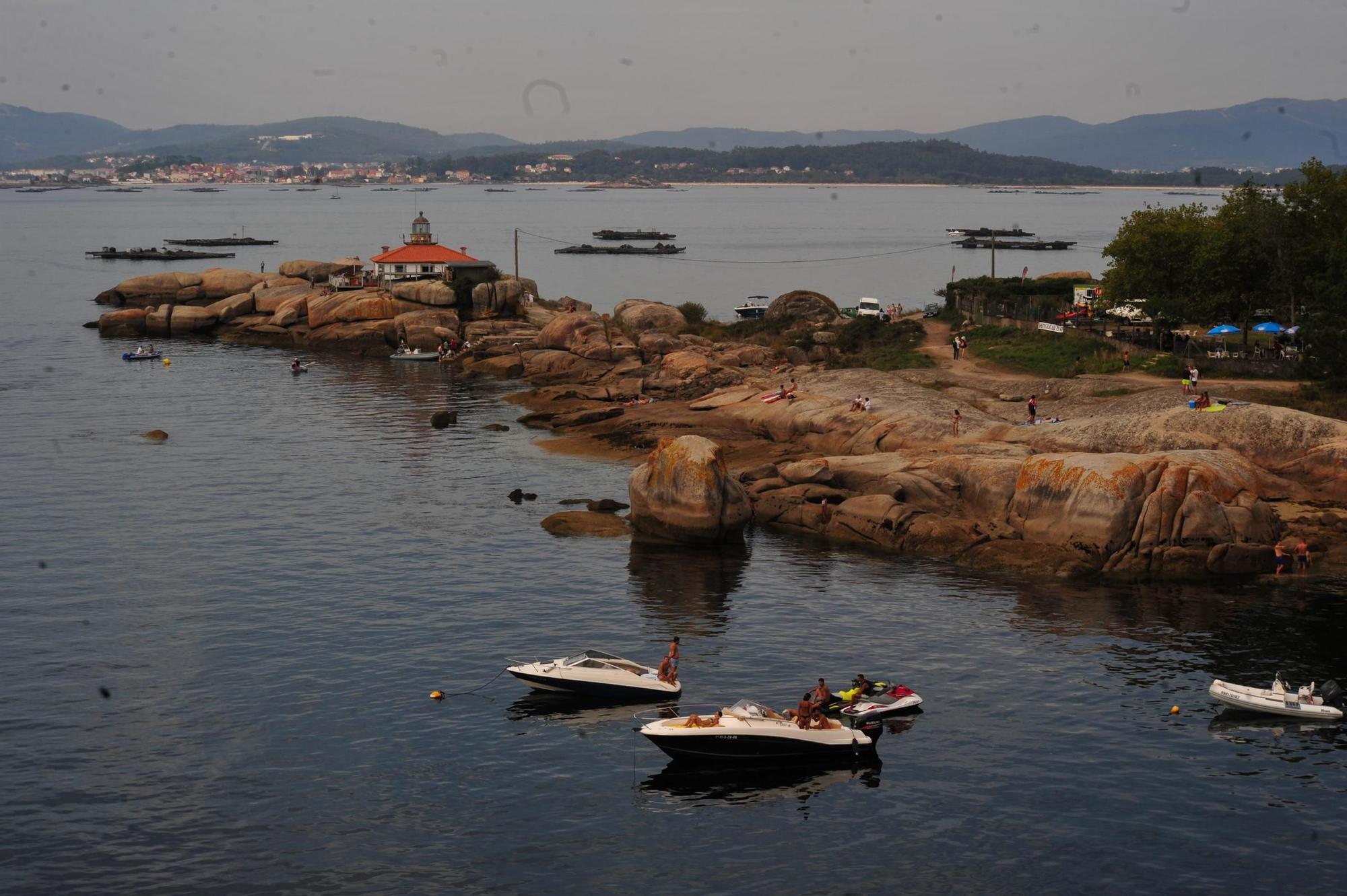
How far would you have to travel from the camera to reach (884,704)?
38.5 m

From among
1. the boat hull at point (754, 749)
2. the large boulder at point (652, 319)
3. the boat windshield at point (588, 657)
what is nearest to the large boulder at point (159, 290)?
the large boulder at point (652, 319)

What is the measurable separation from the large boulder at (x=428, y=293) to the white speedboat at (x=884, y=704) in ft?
273

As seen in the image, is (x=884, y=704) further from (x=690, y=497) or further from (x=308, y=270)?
(x=308, y=270)

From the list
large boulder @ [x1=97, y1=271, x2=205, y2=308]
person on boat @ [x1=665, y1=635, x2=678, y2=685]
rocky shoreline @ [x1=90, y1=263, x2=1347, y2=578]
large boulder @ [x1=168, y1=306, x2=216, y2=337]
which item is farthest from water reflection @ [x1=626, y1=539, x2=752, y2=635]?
large boulder @ [x1=97, y1=271, x2=205, y2=308]

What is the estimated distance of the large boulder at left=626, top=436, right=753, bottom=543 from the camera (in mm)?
55219

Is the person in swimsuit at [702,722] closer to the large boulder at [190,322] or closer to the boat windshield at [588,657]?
the boat windshield at [588,657]

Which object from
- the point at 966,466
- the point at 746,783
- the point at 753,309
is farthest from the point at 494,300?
the point at 746,783

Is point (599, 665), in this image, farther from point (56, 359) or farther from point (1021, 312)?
point (56, 359)

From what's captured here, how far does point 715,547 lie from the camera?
55.6 m

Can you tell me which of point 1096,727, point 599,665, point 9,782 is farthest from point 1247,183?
point 9,782

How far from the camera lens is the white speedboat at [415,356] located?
107750mm

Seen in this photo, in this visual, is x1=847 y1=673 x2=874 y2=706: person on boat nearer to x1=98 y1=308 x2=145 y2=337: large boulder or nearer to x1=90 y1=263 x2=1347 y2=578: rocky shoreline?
x1=90 y1=263 x2=1347 y2=578: rocky shoreline

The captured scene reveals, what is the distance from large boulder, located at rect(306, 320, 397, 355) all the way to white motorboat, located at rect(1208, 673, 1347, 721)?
280 feet

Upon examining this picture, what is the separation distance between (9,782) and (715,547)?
29027 millimetres
